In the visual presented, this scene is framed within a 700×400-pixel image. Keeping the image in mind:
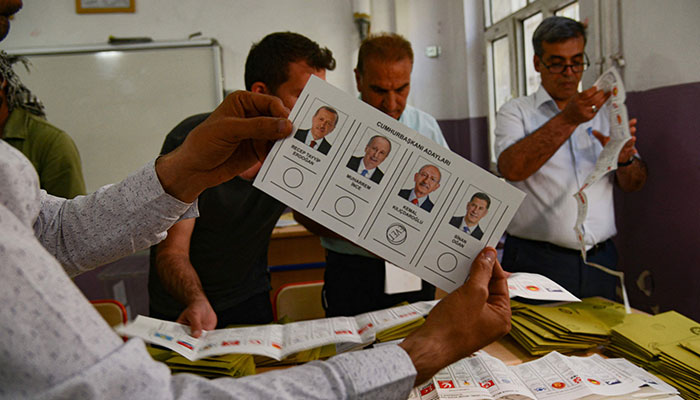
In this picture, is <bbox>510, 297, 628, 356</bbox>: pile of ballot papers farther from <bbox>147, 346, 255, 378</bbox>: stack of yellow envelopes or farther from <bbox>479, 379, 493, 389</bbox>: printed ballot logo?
<bbox>147, 346, 255, 378</bbox>: stack of yellow envelopes

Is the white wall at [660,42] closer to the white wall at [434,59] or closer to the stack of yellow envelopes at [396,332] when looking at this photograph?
the stack of yellow envelopes at [396,332]

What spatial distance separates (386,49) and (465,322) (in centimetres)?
145

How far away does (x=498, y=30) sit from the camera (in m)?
3.79

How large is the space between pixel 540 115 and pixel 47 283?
2024mm

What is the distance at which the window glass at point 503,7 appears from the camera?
140 inches

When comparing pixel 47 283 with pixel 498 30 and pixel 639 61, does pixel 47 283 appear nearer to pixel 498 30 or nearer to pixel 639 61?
pixel 639 61

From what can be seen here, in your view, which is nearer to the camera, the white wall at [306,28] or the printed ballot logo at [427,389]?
the printed ballot logo at [427,389]

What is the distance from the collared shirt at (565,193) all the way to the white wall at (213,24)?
9.51 ft

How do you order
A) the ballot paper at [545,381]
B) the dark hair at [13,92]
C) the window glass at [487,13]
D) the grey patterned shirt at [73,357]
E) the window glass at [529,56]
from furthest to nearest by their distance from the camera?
the window glass at [487,13], the window glass at [529,56], the dark hair at [13,92], the ballot paper at [545,381], the grey patterned shirt at [73,357]

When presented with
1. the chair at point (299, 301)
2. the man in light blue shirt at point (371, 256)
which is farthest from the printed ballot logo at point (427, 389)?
the chair at point (299, 301)

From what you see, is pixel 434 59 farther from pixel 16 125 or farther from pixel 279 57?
pixel 16 125

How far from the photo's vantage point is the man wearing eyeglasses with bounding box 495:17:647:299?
74.0 inches

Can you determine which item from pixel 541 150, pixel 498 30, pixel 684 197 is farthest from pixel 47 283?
pixel 498 30

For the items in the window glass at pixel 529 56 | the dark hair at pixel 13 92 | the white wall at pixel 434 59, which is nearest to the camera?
the dark hair at pixel 13 92
